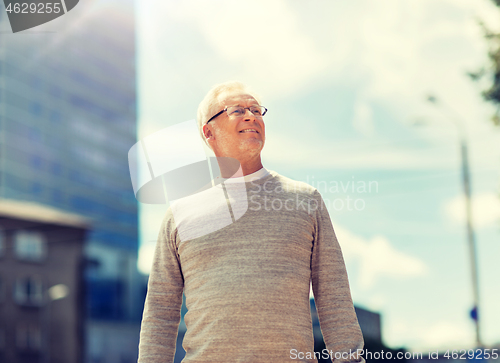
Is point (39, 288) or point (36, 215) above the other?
point (36, 215)

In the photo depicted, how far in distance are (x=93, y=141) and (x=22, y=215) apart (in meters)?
38.1

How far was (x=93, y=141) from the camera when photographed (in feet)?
248

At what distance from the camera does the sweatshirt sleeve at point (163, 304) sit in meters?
2.22

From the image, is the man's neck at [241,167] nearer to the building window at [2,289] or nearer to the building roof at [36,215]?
the building window at [2,289]

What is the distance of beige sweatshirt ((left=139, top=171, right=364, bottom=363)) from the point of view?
2.02 m

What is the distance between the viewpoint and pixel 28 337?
36500 mm

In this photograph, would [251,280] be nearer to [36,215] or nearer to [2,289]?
[2,289]

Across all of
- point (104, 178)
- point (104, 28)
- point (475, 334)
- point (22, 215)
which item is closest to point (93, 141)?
point (104, 178)

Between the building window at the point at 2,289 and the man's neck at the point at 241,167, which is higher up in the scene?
the building window at the point at 2,289

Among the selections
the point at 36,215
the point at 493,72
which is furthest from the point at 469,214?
the point at 36,215

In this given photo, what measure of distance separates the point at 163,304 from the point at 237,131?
779 mm

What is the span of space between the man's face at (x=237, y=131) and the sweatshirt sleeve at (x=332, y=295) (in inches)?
13.2

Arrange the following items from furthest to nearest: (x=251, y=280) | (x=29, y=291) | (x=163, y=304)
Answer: (x=29, y=291) < (x=163, y=304) < (x=251, y=280)

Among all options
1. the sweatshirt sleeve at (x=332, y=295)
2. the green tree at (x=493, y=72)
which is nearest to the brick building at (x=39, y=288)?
the green tree at (x=493, y=72)
